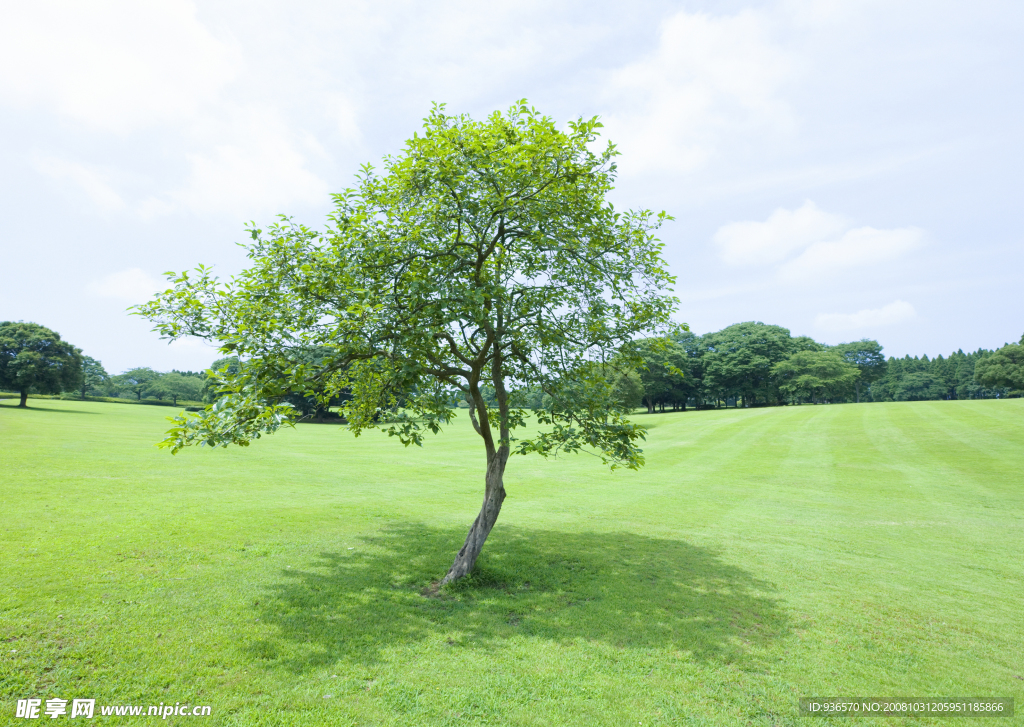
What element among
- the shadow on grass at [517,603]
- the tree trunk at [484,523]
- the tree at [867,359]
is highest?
the tree at [867,359]

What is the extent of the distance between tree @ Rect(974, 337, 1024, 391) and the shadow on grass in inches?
4081

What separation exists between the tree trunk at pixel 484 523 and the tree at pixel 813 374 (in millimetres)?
94903

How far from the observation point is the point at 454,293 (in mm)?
8602

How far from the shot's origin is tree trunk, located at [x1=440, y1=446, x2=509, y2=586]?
10492 mm

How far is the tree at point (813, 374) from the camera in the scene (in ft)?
297

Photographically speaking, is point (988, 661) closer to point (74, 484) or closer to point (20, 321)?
point (74, 484)

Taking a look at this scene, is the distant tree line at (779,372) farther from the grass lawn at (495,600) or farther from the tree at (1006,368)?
the grass lawn at (495,600)

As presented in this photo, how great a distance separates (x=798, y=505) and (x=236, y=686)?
21269mm

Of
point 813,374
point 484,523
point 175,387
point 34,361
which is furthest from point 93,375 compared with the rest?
point 813,374

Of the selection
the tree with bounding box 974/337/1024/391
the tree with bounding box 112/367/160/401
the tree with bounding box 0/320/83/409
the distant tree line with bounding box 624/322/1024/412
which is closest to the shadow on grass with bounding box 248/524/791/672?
the distant tree line with bounding box 624/322/1024/412

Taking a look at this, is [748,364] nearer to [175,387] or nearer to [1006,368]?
[1006,368]

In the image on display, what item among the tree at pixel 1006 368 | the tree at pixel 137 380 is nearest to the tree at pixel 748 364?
the tree at pixel 1006 368

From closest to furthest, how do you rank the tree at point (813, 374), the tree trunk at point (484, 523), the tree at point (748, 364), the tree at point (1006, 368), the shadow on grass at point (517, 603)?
the shadow on grass at point (517, 603) → the tree trunk at point (484, 523) → the tree at point (1006, 368) → the tree at point (813, 374) → the tree at point (748, 364)

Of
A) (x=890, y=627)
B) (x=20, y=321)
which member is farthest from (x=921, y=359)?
(x=20, y=321)
